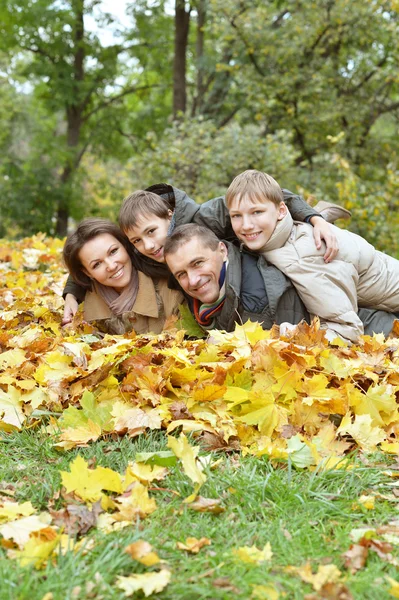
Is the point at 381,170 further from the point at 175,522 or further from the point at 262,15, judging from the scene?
the point at 175,522

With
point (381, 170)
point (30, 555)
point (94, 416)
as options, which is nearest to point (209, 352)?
point (94, 416)

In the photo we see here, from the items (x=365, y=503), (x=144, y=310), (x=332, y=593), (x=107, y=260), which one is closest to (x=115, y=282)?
(x=107, y=260)

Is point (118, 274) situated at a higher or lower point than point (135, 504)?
higher

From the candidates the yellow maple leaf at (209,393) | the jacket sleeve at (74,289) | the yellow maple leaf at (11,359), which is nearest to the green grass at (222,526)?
A: the yellow maple leaf at (209,393)

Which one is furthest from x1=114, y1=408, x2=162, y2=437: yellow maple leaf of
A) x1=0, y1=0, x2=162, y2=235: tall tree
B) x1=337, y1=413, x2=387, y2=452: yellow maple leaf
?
x1=0, y1=0, x2=162, y2=235: tall tree

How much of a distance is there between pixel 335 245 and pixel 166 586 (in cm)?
246

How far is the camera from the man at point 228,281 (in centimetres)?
356

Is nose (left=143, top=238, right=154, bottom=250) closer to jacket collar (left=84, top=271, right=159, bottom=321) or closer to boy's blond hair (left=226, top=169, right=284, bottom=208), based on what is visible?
jacket collar (left=84, top=271, right=159, bottom=321)

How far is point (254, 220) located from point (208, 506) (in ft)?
6.69

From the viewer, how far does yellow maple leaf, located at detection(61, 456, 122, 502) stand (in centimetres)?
202

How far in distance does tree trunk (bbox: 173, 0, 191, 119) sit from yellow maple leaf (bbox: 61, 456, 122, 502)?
13.8m

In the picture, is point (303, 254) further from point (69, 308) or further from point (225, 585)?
point (225, 585)

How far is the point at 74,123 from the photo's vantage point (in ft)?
60.2

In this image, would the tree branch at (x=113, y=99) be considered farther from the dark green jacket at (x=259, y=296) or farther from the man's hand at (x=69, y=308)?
the dark green jacket at (x=259, y=296)
